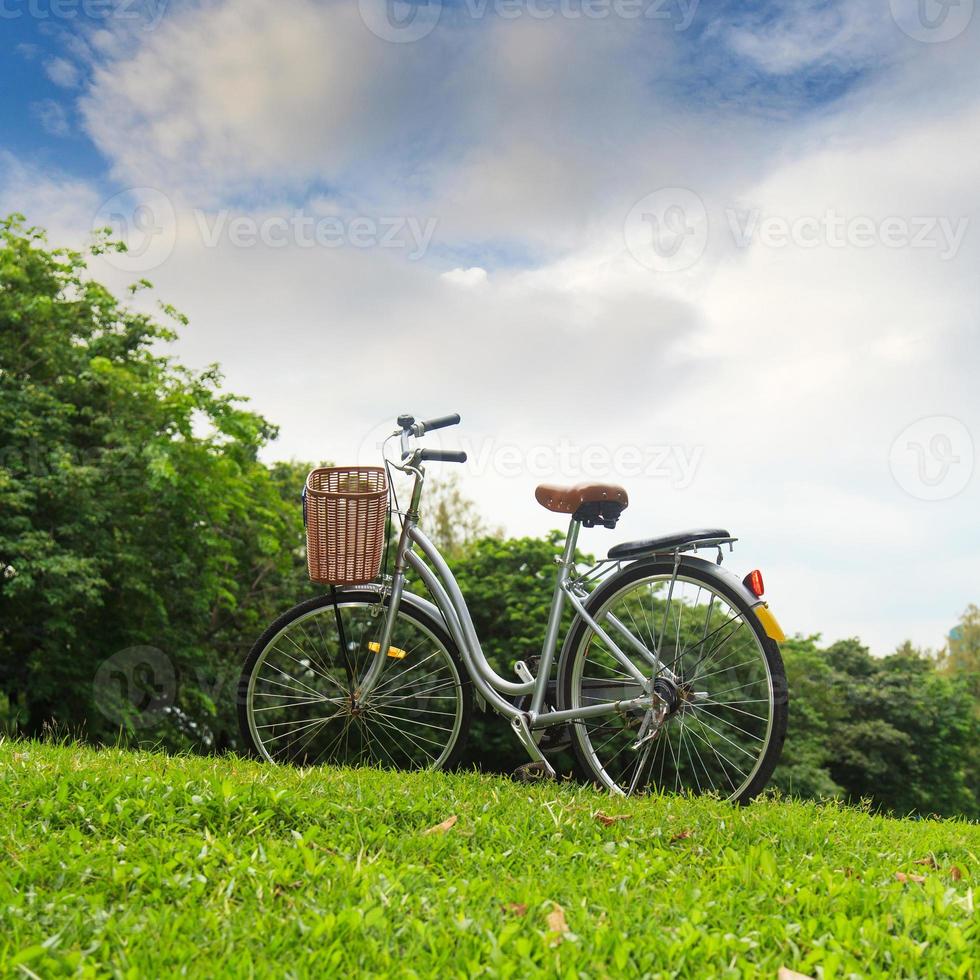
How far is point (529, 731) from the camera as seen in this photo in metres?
4.32

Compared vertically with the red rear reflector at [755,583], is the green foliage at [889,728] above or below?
below

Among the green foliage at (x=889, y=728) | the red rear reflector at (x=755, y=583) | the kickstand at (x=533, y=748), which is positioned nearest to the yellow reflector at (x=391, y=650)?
the kickstand at (x=533, y=748)

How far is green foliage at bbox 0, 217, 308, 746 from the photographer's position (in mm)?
13516

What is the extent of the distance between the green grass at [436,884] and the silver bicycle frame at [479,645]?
422 mm

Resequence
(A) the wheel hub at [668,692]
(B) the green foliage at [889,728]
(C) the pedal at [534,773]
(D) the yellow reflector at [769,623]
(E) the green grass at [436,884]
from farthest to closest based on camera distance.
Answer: (B) the green foliage at [889,728]
(C) the pedal at [534,773]
(A) the wheel hub at [668,692]
(D) the yellow reflector at [769,623]
(E) the green grass at [436,884]

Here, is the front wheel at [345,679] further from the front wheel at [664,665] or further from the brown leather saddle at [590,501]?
the brown leather saddle at [590,501]

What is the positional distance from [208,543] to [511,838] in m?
12.7

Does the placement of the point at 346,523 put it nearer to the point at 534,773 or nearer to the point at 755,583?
the point at 534,773

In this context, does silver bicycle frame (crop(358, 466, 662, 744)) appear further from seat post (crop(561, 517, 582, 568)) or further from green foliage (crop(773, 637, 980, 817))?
green foliage (crop(773, 637, 980, 817))

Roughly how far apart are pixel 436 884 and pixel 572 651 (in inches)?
68.1

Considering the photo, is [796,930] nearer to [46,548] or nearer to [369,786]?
[369,786]

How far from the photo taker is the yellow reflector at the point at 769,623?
3.68 meters

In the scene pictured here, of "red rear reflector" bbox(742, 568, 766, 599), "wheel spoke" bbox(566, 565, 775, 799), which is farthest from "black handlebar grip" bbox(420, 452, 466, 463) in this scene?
"red rear reflector" bbox(742, 568, 766, 599)

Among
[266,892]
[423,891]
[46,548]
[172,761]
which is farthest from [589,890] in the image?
[46,548]
